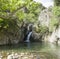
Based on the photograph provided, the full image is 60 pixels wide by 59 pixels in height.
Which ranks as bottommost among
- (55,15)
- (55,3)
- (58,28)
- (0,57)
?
(0,57)

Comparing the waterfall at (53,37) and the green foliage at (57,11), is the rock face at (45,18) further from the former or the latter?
the green foliage at (57,11)

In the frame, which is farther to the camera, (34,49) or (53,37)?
(53,37)

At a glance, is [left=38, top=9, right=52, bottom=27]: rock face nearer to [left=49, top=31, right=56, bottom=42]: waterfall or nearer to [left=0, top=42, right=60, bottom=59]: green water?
[left=49, top=31, right=56, bottom=42]: waterfall

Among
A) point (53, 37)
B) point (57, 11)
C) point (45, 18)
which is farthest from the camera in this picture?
point (45, 18)

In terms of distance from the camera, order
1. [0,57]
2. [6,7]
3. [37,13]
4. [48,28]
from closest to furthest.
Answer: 1. [6,7]
2. [0,57]
3. [48,28]
4. [37,13]

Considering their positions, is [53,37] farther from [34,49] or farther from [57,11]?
[34,49]

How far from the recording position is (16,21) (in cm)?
3656

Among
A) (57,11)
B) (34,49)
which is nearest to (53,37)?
(57,11)

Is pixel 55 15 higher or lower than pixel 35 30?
higher

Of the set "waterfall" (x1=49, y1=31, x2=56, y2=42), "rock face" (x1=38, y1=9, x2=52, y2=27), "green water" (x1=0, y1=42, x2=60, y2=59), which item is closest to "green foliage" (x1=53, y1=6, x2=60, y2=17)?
"waterfall" (x1=49, y1=31, x2=56, y2=42)

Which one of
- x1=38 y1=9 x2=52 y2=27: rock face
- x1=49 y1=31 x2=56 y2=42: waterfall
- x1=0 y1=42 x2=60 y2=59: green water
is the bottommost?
x1=0 y1=42 x2=60 y2=59: green water

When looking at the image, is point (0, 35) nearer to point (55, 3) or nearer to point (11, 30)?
point (11, 30)

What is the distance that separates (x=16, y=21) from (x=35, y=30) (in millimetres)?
8320

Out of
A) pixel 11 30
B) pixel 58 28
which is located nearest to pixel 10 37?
pixel 11 30
